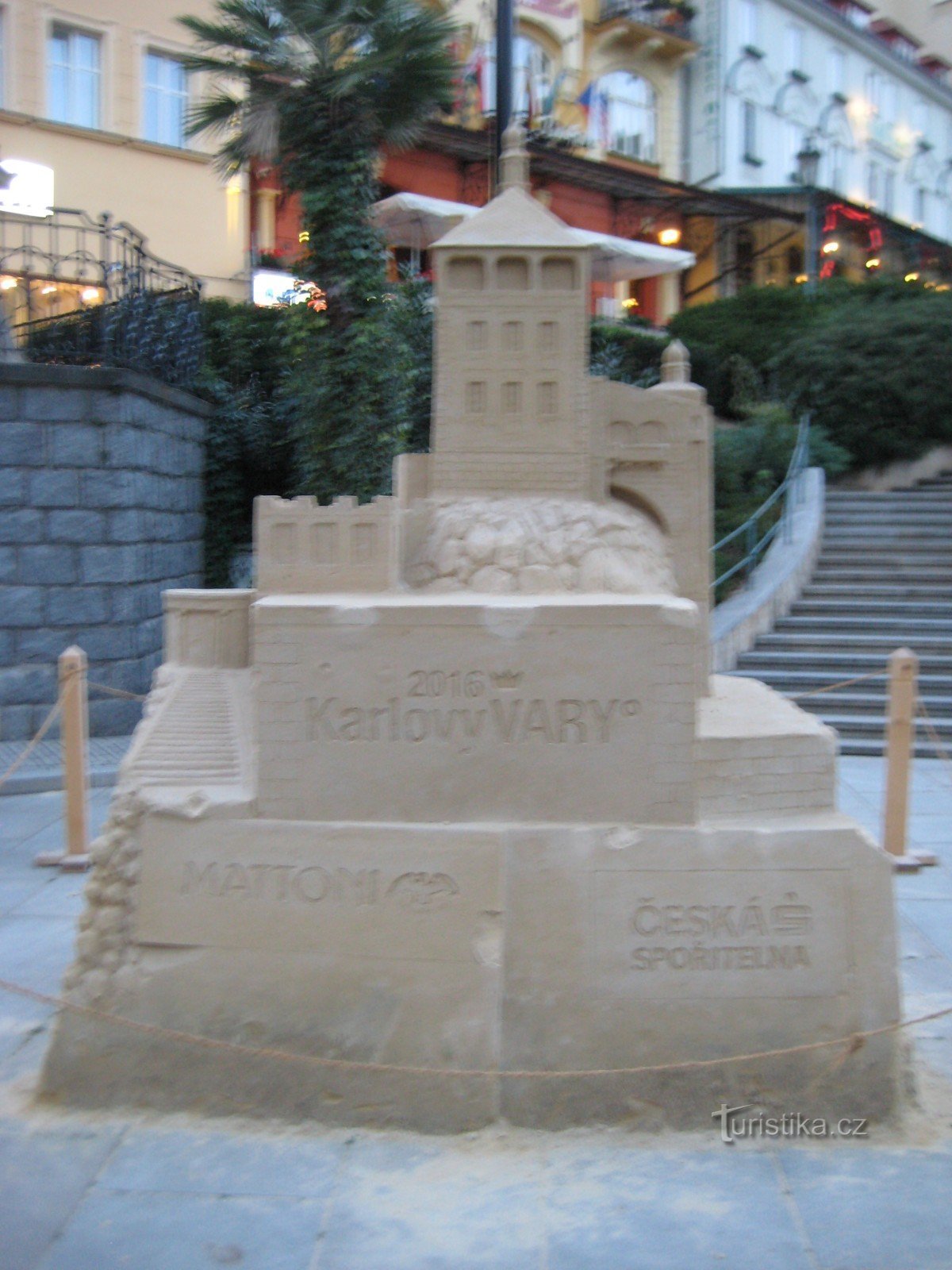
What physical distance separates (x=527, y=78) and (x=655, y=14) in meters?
5.32

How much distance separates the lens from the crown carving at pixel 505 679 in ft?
15.7

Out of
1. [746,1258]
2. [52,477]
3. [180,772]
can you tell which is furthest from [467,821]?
[52,477]

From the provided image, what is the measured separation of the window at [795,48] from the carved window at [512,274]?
2972 cm

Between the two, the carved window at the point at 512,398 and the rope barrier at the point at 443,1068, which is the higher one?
the carved window at the point at 512,398

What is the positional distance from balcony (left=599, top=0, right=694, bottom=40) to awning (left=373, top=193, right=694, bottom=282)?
7.29 meters

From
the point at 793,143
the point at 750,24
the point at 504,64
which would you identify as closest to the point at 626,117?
the point at 750,24

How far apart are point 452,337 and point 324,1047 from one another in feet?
11.8

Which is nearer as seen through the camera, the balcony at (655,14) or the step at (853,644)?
the step at (853,644)

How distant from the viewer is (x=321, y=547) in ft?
18.1

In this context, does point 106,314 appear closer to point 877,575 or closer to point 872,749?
point 872,749

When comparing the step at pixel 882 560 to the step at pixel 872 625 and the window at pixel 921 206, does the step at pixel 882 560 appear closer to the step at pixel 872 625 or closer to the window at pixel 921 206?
the step at pixel 872 625

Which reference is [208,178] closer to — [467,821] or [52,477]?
[52,477]

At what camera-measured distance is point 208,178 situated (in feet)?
67.9

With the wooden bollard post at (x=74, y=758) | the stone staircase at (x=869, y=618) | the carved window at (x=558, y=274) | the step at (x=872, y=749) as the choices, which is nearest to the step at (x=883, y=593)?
the stone staircase at (x=869, y=618)
